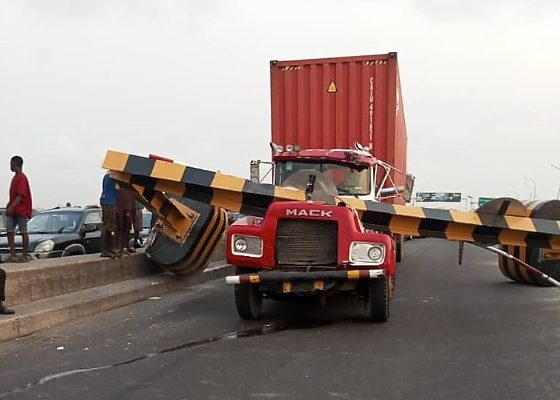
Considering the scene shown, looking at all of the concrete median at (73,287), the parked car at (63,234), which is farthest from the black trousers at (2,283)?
the parked car at (63,234)

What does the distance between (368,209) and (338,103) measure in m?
6.36

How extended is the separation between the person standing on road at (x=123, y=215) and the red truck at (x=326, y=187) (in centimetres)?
222

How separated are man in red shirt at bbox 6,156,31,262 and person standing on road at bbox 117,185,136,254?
168cm

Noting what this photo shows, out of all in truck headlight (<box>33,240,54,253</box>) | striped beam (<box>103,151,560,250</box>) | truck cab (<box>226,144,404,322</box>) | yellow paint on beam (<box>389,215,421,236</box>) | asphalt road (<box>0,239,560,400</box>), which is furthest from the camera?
truck headlight (<box>33,240,54,253</box>)

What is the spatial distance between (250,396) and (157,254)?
709 cm

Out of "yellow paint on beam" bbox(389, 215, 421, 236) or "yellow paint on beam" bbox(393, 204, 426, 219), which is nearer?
"yellow paint on beam" bbox(393, 204, 426, 219)

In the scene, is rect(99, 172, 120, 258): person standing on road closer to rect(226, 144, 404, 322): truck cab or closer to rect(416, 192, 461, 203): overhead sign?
rect(226, 144, 404, 322): truck cab

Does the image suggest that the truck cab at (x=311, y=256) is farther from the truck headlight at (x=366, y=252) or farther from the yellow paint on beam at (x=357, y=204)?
the yellow paint on beam at (x=357, y=204)

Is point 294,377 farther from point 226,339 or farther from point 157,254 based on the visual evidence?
point 157,254

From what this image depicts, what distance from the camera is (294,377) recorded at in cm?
589

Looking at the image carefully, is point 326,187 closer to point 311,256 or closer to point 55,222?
point 311,256

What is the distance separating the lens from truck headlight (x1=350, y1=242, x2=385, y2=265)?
7.86 m

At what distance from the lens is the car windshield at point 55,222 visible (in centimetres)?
1347

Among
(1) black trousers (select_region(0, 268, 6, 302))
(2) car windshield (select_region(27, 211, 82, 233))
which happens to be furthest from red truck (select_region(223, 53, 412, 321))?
(2) car windshield (select_region(27, 211, 82, 233))
